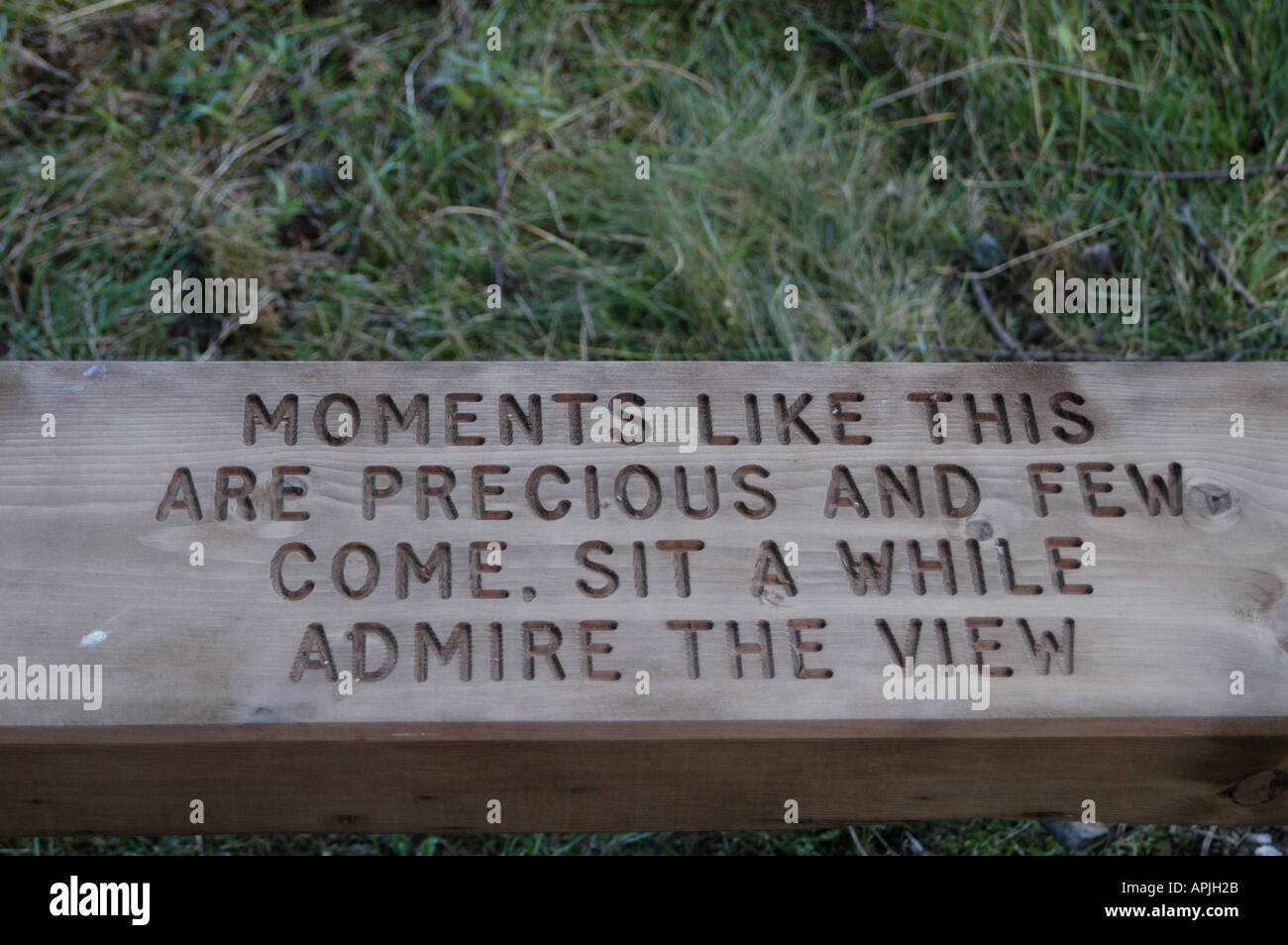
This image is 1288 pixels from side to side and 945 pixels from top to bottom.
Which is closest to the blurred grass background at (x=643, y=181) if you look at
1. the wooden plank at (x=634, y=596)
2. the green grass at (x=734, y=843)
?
the wooden plank at (x=634, y=596)

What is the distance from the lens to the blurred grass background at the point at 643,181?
6.77ft

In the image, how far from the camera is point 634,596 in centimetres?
129

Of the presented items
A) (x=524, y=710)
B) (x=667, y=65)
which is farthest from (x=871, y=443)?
(x=667, y=65)

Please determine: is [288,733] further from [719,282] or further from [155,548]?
[719,282]

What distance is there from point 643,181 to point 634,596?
1.15 meters

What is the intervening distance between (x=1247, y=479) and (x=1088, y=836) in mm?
747

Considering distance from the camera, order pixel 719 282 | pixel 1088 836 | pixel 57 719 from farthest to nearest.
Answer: pixel 719 282, pixel 1088 836, pixel 57 719

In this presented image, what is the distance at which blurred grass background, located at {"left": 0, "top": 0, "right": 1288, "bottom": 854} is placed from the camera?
2.06 m

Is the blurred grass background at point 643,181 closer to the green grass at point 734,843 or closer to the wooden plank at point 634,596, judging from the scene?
the wooden plank at point 634,596

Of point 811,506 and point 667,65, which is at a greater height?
point 667,65

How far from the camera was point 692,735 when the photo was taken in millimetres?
1226

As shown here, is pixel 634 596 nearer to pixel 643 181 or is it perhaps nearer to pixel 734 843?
pixel 734 843

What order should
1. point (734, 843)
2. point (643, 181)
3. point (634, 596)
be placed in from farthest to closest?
point (643, 181)
point (734, 843)
point (634, 596)

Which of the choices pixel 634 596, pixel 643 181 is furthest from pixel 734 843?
pixel 643 181
